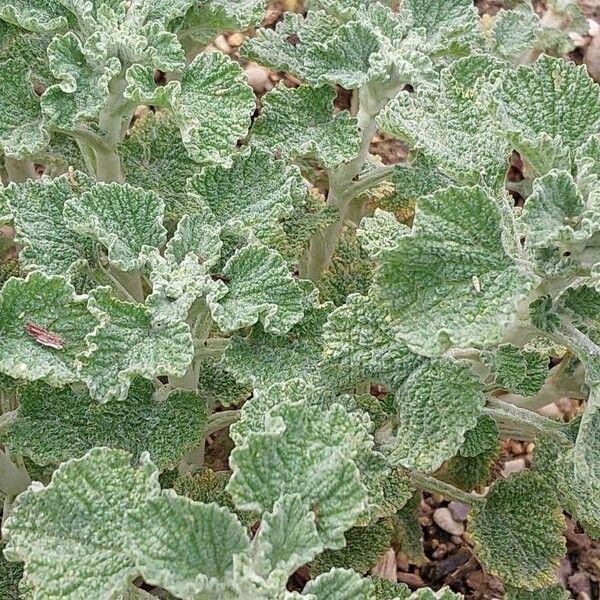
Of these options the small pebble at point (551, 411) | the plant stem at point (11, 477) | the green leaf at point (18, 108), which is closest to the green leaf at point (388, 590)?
the plant stem at point (11, 477)

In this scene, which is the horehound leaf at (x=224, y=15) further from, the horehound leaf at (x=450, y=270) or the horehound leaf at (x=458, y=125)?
the horehound leaf at (x=450, y=270)

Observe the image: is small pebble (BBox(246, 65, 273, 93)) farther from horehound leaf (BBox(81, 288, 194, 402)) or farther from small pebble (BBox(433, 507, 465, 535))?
horehound leaf (BBox(81, 288, 194, 402))

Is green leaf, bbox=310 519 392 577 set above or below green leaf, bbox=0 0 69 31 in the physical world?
below

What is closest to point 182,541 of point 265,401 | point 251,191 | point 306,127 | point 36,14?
point 265,401

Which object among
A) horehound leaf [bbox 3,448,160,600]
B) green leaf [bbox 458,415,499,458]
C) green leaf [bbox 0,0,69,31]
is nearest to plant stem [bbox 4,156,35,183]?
green leaf [bbox 0,0,69,31]

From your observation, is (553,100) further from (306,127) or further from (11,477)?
(11,477)
